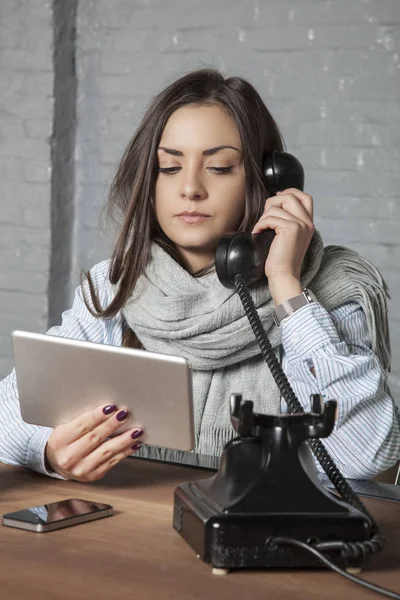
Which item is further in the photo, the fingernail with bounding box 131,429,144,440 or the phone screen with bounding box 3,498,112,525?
the fingernail with bounding box 131,429,144,440

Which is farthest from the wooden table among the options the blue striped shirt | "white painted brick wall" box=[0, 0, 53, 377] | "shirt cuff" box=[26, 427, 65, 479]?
"white painted brick wall" box=[0, 0, 53, 377]

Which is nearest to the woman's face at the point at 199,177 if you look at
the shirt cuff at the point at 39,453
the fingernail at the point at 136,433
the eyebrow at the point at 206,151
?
the eyebrow at the point at 206,151

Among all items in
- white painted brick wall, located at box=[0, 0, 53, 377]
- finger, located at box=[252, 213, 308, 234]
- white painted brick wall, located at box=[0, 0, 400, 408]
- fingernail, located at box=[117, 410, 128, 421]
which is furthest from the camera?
white painted brick wall, located at box=[0, 0, 53, 377]

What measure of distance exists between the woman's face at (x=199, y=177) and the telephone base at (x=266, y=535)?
31.6 inches

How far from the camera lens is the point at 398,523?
1095 millimetres

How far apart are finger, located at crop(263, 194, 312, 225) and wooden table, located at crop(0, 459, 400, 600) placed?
0.63 m

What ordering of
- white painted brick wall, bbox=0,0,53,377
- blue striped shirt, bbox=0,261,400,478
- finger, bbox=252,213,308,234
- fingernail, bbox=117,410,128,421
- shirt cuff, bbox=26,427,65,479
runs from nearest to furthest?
fingernail, bbox=117,410,128,421, shirt cuff, bbox=26,427,65,479, blue striped shirt, bbox=0,261,400,478, finger, bbox=252,213,308,234, white painted brick wall, bbox=0,0,53,377

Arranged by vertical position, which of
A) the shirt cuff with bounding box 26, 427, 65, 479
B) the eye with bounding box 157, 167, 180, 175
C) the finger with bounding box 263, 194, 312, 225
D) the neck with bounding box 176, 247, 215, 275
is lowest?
the shirt cuff with bounding box 26, 427, 65, 479

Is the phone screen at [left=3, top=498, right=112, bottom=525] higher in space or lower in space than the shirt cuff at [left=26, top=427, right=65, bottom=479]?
higher

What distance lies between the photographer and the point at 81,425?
1.19 m

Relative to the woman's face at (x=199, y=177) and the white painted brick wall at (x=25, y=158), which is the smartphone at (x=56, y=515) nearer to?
the woman's face at (x=199, y=177)

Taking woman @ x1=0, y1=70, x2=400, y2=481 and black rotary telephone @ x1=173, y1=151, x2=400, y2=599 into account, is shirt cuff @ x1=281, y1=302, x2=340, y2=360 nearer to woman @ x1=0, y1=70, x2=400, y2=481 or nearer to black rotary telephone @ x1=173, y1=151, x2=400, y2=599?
woman @ x1=0, y1=70, x2=400, y2=481

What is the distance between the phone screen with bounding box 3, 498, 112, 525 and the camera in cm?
102

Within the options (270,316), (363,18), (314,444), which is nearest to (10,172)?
(363,18)
